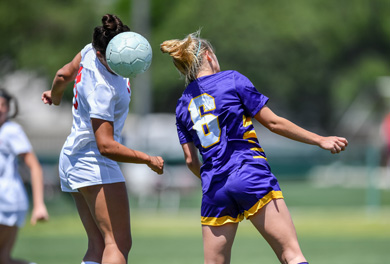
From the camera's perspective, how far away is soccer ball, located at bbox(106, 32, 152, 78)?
4.67 metres

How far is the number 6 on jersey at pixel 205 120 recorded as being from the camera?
483 centimetres

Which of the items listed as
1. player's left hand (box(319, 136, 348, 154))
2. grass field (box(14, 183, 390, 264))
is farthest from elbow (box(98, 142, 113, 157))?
grass field (box(14, 183, 390, 264))

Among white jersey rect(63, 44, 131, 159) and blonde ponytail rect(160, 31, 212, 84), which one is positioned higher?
blonde ponytail rect(160, 31, 212, 84)

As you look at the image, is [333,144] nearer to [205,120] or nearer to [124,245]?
[205,120]

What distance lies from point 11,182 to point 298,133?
2.93 meters

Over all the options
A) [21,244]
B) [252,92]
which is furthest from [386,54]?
[252,92]

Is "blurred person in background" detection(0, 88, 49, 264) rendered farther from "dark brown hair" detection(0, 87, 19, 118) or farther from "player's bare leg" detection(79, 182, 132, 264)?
"player's bare leg" detection(79, 182, 132, 264)

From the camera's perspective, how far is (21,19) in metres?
20.9

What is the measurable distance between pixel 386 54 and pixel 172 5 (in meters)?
16.7

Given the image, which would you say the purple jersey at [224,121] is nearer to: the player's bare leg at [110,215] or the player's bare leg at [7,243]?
the player's bare leg at [110,215]

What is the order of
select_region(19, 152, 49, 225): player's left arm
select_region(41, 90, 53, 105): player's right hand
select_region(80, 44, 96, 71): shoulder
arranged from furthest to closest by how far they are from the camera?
select_region(19, 152, 49, 225): player's left arm → select_region(41, 90, 53, 105): player's right hand → select_region(80, 44, 96, 71): shoulder

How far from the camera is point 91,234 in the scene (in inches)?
207

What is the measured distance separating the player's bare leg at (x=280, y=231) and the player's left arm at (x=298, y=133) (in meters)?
0.47

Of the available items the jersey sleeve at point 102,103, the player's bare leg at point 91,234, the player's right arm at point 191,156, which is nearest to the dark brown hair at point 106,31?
the jersey sleeve at point 102,103
